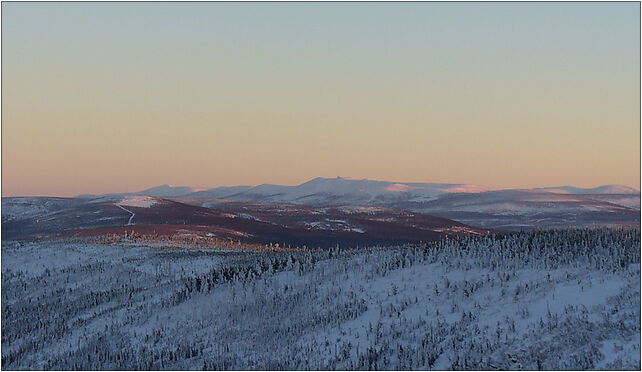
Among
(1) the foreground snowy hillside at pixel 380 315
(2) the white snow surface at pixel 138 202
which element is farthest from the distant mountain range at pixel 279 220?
(1) the foreground snowy hillside at pixel 380 315

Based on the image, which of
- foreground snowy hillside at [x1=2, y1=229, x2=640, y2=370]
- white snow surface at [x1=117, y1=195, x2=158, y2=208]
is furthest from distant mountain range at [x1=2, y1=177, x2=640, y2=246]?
foreground snowy hillside at [x1=2, y1=229, x2=640, y2=370]

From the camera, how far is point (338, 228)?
87375 millimetres

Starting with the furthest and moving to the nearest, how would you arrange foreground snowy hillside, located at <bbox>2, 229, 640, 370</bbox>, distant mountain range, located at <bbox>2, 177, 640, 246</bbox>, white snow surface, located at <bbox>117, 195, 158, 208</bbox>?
→ white snow surface, located at <bbox>117, 195, 158, 208</bbox> < distant mountain range, located at <bbox>2, 177, 640, 246</bbox> < foreground snowy hillside, located at <bbox>2, 229, 640, 370</bbox>

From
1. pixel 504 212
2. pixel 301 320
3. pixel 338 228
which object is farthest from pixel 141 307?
pixel 504 212

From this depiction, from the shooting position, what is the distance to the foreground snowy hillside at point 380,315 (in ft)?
45.2

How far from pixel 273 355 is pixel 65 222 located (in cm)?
7810

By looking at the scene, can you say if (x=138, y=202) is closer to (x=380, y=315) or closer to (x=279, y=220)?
(x=279, y=220)

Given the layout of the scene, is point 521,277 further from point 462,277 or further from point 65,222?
point 65,222

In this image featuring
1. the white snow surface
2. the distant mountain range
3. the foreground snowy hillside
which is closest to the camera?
the foreground snowy hillside

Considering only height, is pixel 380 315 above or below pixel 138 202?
below

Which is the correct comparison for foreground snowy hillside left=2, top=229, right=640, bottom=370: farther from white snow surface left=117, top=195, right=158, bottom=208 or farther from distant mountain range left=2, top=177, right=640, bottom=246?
white snow surface left=117, top=195, right=158, bottom=208

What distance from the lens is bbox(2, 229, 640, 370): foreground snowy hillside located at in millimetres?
13789

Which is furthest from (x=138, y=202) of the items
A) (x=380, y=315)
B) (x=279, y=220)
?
(x=380, y=315)

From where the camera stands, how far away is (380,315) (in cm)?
1684
